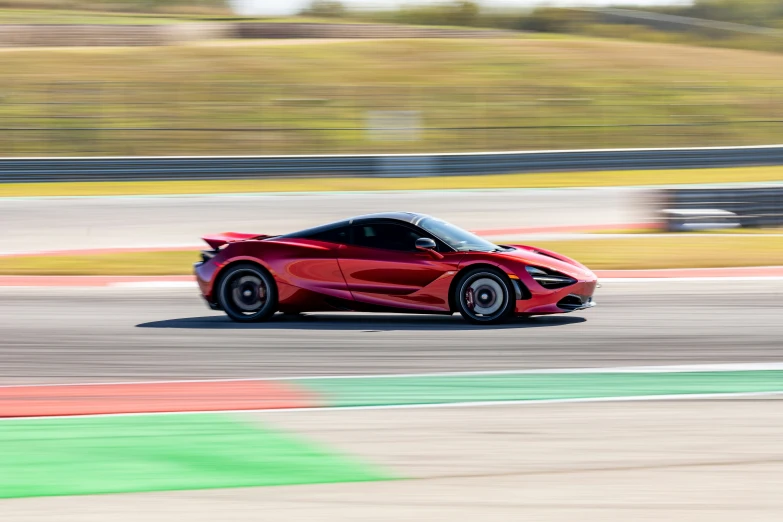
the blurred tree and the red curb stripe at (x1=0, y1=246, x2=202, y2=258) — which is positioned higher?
the blurred tree

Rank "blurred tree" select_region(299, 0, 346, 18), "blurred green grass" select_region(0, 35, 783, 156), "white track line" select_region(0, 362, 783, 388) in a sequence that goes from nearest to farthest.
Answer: "white track line" select_region(0, 362, 783, 388), "blurred green grass" select_region(0, 35, 783, 156), "blurred tree" select_region(299, 0, 346, 18)

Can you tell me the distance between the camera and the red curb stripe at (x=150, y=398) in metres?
6.41

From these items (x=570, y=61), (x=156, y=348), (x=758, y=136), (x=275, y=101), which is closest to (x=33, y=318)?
(x=156, y=348)

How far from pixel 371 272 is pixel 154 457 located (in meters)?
4.37

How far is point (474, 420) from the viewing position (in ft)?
19.5

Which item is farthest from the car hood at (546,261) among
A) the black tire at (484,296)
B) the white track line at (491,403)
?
the white track line at (491,403)

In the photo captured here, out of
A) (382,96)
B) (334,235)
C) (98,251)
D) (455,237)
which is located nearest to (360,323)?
(334,235)

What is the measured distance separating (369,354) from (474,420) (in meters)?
2.29

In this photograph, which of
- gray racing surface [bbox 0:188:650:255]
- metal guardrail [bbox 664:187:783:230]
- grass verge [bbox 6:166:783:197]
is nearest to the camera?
metal guardrail [bbox 664:187:783:230]

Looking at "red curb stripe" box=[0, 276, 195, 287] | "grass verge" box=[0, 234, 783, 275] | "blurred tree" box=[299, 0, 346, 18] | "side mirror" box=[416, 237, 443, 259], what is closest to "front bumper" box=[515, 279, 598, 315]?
"side mirror" box=[416, 237, 443, 259]

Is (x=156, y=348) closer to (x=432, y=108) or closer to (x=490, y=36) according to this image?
(x=432, y=108)

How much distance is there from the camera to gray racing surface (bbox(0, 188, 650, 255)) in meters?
18.4

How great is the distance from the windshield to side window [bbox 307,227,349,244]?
27.8 inches

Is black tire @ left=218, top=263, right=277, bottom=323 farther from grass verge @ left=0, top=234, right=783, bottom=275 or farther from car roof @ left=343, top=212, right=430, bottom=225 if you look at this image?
grass verge @ left=0, top=234, right=783, bottom=275
